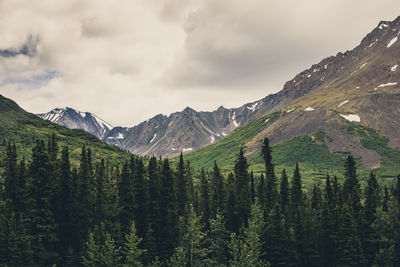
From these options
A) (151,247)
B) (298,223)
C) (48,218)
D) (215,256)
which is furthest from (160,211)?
(298,223)

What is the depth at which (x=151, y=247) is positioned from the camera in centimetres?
7050

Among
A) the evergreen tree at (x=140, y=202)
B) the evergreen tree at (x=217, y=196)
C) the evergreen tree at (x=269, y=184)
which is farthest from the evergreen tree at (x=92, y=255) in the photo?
the evergreen tree at (x=269, y=184)

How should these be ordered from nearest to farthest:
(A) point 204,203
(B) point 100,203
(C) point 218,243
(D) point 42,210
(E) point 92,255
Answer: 1. (E) point 92,255
2. (D) point 42,210
3. (C) point 218,243
4. (B) point 100,203
5. (A) point 204,203

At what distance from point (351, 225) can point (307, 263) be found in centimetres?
1218

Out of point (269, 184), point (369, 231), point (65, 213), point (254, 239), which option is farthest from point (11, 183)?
point (369, 231)

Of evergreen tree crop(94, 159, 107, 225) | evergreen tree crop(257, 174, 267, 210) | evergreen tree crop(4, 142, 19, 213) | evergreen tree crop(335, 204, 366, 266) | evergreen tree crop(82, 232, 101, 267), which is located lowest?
evergreen tree crop(335, 204, 366, 266)

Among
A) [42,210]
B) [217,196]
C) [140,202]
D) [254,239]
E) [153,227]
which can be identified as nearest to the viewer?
[42,210]

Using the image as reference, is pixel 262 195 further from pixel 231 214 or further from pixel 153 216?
pixel 153 216

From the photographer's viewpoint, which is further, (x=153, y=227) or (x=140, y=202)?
(x=140, y=202)

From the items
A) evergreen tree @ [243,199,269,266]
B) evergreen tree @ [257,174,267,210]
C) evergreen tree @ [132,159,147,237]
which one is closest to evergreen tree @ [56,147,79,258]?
evergreen tree @ [132,159,147,237]

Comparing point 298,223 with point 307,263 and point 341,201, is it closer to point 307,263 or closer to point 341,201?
point 307,263

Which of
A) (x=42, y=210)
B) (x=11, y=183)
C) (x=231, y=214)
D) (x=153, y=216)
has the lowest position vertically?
(x=231, y=214)

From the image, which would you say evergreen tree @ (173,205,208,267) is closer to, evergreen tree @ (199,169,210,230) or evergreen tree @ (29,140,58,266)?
evergreen tree @ (199,169,210,230)

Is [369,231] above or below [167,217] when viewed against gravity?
below
